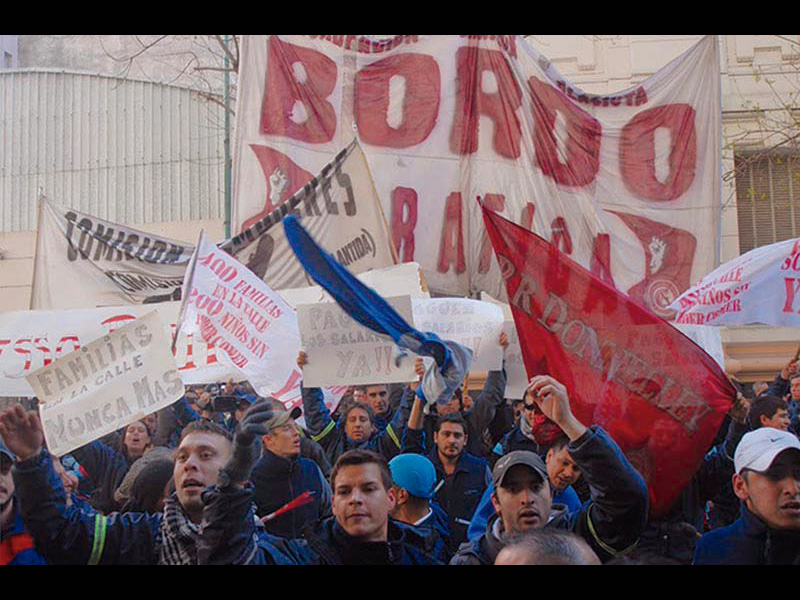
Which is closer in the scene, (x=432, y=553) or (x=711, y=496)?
(x=432, y=553)

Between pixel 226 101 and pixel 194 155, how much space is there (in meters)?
2.12

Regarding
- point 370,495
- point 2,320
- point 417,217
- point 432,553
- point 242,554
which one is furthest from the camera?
point 417,217

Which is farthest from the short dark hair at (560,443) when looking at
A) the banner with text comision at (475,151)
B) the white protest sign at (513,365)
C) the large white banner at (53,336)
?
the banner with text comision at (475,151)

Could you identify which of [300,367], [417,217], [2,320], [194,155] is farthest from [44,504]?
[194,155]

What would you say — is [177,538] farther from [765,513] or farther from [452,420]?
[452,420]

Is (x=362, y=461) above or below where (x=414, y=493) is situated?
above

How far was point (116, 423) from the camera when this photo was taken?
528 centimetres

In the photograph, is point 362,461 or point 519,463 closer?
point 519,463

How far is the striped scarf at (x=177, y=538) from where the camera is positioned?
4039 millimetres

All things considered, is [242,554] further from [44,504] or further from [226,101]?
[226,101]

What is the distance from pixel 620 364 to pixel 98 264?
6453 mm

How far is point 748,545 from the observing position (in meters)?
4.07

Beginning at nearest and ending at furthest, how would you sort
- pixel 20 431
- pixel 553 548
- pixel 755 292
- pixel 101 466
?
pixel 553 548 < pixel 20 431 < pixel 101 466 < pixel 755 292

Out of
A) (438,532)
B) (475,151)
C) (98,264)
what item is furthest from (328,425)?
(475,151)
